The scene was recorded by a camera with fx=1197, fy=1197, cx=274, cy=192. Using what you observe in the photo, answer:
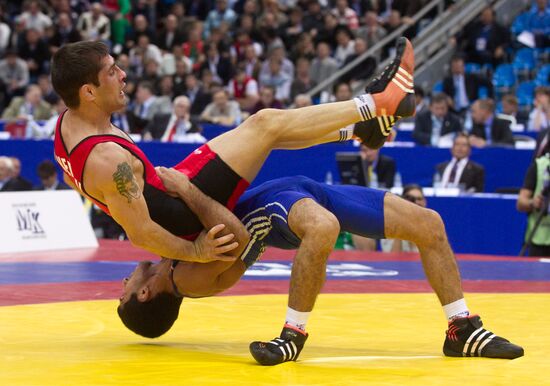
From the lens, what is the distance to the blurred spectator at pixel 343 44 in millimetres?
17609

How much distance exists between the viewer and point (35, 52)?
722 inches

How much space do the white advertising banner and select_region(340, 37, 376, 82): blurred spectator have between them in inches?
298

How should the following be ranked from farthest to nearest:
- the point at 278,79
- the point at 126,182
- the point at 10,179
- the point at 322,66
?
the point at 322,66
the point at 278,79
the point at 10,179
the point at 126,182

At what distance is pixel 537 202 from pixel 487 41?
22.4 feet

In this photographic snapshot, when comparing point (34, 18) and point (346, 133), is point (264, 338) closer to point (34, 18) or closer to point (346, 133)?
point (346, 133)

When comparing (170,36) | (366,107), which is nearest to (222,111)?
(170,36)

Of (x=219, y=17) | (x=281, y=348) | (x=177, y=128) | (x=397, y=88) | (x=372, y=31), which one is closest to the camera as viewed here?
(x=281, y=348)

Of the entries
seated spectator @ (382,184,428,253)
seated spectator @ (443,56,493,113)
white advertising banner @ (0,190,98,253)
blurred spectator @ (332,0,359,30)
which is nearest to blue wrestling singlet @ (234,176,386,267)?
seated spectator @ (382,184,428,253)

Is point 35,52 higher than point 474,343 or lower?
lower

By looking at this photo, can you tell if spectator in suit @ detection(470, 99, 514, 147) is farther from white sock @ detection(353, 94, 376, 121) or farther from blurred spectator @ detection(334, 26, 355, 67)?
white sock @ detection(353, 94, 376, 121)

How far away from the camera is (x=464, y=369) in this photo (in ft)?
15.2

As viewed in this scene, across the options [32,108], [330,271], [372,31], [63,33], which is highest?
[330,271]

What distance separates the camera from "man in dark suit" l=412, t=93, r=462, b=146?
42.3ft

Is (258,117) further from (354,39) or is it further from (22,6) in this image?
(22,6)
